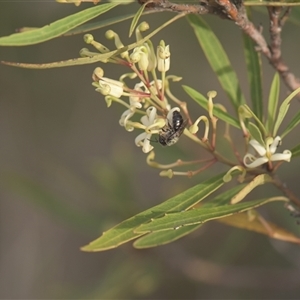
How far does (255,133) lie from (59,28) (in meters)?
0.31

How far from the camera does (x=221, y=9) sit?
2.44 feet

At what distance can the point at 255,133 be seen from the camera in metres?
0.74

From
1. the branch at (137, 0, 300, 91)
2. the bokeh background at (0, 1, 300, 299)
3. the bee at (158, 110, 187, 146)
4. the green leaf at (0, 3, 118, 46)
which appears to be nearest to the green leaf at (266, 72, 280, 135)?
the branch at (137, 0, 300, 91)

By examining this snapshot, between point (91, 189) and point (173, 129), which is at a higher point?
point (91, 189)

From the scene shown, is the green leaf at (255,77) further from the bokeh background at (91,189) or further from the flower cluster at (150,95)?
the bokeh background at (91,189)

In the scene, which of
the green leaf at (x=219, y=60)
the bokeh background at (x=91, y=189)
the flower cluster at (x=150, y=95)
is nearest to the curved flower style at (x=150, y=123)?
the flower cluster at (x=150, y=95)

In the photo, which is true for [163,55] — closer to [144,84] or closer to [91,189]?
[144,84]

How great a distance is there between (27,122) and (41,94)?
0.16 meters

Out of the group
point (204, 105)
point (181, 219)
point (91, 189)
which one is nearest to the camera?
point (181, 219)

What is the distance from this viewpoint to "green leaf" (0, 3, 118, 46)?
72 cm

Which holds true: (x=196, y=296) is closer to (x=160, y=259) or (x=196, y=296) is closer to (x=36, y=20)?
(x=160, y=259)

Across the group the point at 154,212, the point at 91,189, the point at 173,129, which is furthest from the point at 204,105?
the point at 91,189

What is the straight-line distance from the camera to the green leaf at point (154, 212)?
2.39 feet

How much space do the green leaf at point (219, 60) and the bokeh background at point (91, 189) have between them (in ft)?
2.31
